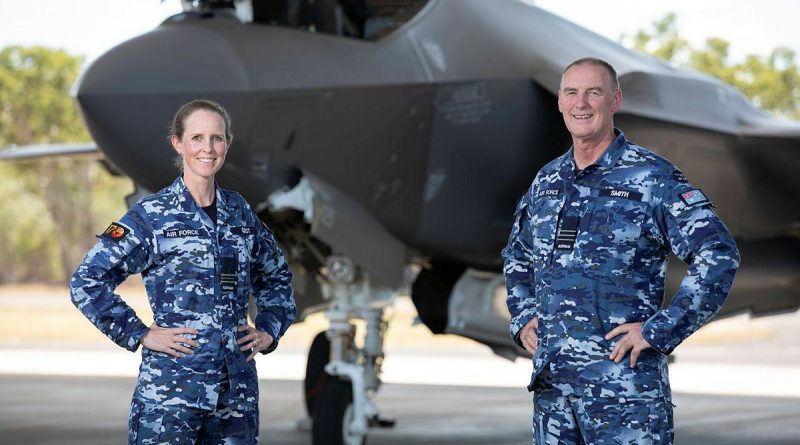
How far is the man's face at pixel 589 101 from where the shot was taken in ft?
13.1

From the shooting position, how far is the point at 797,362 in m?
22.8

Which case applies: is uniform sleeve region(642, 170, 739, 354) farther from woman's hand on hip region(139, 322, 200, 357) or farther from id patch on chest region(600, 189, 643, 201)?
woman's hand on hip region(139, 322, 200, 357)

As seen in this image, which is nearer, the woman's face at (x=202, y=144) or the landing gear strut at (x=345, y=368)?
the woman's face at (x=202, y=144)

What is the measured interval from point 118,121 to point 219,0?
101 cm

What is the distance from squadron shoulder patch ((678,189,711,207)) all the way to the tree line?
6006 centimetres

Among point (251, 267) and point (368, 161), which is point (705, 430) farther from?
point (251, 267)

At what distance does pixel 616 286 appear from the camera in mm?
3896

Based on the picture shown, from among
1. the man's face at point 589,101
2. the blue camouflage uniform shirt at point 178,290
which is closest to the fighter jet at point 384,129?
the blue camouflage uniform shirt at point 178,290

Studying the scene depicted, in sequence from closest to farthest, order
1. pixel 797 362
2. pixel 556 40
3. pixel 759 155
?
pixel 556 40
pixel 759 155
pixel 797 362

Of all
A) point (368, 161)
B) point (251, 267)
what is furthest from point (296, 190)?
point (251, 267)

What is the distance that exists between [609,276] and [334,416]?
4727 mm

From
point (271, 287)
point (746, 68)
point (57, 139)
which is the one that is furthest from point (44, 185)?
point (271, 287)

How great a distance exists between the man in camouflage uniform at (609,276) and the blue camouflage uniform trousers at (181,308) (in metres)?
0.92

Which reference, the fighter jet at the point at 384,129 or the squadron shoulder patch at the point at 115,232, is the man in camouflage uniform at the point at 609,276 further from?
the fighter jet at the point at 384,129
